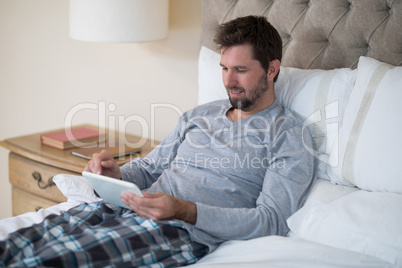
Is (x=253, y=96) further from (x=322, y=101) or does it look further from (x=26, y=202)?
(x=26, y=202)

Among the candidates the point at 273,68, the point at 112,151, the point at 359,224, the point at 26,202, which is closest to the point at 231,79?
the point at 273,68

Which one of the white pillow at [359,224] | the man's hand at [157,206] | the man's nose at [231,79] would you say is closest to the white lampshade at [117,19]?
the man's nose at [231,79]

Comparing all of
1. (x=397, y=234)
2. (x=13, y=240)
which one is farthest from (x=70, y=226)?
(x=397, y=234)

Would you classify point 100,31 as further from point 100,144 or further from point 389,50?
point 389,50

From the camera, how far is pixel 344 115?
1.58 metres

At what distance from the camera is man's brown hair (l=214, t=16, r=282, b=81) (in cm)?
165

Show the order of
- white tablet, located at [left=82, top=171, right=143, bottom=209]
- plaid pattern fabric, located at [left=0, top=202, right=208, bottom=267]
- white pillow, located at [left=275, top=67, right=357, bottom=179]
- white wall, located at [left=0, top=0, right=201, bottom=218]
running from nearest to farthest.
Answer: plaid pattern fabric, located at [left=0, top=202, right=208, bottom=267] < white tablet, located at [left=82, top=171, right=143, bottom=209] < white pillow, located at [left=275, top=67, right=357, bottom=179] < white wall, located at [left=0, top=0, right=201, bottom=218]

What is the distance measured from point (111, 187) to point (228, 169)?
1.23 feet

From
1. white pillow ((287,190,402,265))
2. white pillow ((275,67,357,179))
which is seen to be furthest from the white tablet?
white pillow ((275,67,357,179))

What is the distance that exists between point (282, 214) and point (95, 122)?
1.57 m

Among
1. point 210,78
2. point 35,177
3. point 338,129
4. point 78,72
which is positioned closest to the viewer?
point 338,129

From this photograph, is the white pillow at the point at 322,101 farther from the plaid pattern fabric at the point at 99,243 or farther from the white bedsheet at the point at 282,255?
the plaid pattern fabric at the point at 99,243

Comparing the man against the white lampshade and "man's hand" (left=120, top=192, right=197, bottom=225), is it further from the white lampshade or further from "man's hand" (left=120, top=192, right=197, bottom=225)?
the white lampshade

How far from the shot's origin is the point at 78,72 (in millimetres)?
2766
